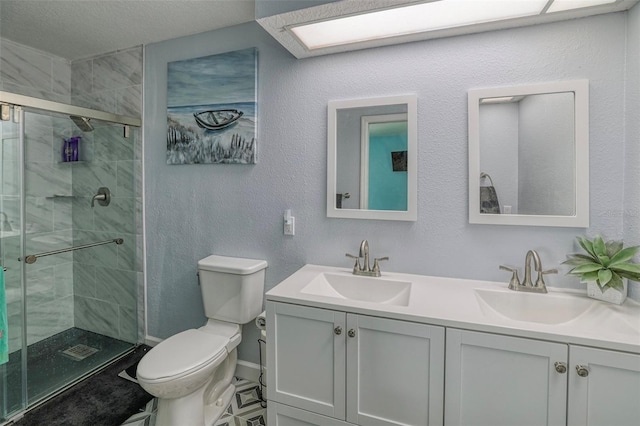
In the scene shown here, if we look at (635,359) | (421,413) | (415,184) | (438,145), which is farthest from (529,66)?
(421,413)

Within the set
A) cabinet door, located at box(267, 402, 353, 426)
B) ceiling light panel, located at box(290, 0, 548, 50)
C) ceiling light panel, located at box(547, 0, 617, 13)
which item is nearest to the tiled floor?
cabinet door, located at box(267, 402, 353, 426)

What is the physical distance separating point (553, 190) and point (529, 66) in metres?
0.60

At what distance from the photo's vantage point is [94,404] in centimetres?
177

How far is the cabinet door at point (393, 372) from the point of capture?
1168mm

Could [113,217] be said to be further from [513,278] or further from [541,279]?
[541,279]

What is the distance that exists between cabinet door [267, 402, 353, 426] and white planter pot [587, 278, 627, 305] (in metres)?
1.20

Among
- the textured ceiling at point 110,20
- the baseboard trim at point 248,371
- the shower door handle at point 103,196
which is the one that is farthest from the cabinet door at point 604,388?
Answer: the shower door handle at point 103,196

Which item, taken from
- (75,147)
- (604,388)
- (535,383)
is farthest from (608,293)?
(75,147)

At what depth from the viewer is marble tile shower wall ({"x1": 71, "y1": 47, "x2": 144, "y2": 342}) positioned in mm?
2289

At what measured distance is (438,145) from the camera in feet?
5.19

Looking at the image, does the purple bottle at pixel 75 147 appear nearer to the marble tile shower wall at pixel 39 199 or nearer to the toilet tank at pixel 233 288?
the marble tile shower wall at pixel 39 199

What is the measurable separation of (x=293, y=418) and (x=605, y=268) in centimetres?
148

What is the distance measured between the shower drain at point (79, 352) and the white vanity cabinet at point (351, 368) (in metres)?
1.62

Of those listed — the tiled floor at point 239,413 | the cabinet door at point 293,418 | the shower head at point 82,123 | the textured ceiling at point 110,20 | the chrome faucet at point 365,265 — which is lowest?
the tiled floor at point 239,413
